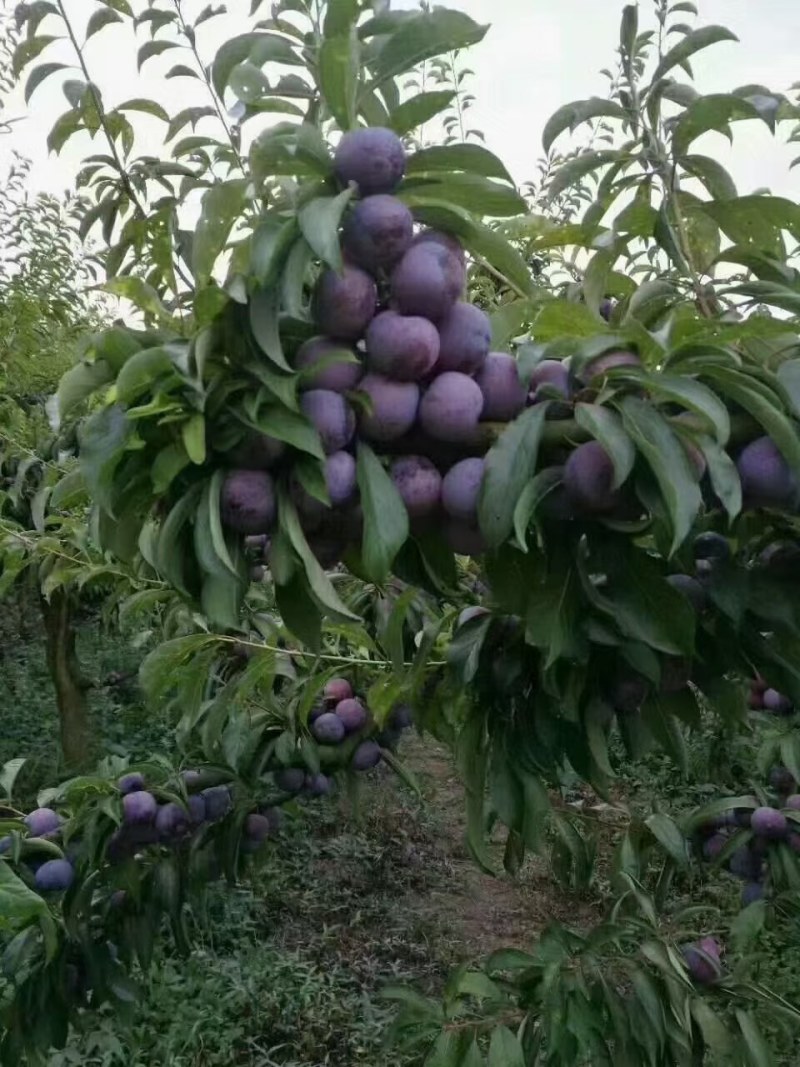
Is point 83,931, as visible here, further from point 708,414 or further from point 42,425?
point 42,425

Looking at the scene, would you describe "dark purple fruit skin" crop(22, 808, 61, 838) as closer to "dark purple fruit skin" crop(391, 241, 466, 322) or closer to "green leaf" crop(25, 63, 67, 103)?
"green leaf" crop(25, 63, 67, 103)

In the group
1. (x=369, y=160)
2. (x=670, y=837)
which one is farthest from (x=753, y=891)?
(x=369, y=160)

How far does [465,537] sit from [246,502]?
16 centimetres

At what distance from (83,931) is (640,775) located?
11.5 feet

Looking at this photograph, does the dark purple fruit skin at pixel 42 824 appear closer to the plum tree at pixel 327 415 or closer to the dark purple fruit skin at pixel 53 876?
the dark purple fruit skin at pixel 53 876

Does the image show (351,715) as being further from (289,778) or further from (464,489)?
(464,489)

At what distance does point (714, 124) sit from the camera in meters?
0.87

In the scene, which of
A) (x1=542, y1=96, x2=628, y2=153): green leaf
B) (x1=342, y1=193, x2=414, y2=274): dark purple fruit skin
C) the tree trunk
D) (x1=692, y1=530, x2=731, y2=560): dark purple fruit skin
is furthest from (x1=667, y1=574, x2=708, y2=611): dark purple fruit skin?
the tree trunk

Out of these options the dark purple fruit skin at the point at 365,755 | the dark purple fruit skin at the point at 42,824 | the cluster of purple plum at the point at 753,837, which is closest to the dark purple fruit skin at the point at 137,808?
the dark purple fruit skin at the point at 42,824

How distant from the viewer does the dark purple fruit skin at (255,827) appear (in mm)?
1780

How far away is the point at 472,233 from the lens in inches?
25.7

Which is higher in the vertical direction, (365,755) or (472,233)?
(472,233)

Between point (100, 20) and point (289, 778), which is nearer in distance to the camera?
point (100, 20)

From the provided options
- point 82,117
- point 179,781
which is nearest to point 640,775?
point 179,781
